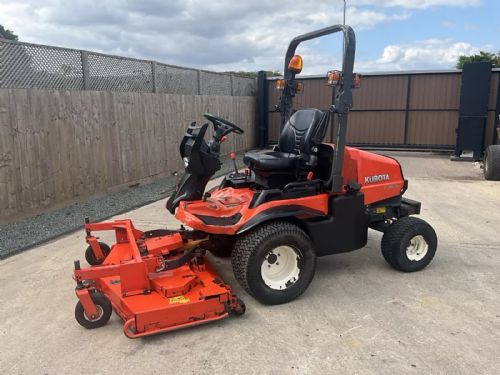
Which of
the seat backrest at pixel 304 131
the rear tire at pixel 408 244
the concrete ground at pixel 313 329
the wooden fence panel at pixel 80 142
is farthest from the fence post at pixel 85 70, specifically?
the rear tire at pixel 408 244

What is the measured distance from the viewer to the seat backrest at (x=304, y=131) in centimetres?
414

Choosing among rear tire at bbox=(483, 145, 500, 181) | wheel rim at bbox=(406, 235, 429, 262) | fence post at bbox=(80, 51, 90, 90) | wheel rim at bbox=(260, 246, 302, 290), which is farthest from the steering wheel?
rear tire at bbox=(483, 145, 500, 181)

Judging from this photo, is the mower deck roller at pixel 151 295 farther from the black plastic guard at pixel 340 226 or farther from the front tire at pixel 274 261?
the black plastic guard at pixel 340 226

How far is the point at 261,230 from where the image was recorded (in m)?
3.60

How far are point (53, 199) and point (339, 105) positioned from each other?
473 cm

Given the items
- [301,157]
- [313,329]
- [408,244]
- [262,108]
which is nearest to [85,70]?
[301,157]

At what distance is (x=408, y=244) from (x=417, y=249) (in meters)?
0.20

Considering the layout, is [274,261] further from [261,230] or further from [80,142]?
[80,142]

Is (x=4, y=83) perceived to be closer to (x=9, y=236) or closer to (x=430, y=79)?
(x=9, y=236)

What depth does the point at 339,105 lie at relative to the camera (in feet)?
12.5

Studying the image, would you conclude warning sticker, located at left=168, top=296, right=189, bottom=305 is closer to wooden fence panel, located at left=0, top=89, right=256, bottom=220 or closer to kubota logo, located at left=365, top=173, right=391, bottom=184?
kubota logo, located at left=365, top=173, right=391, bottom=184

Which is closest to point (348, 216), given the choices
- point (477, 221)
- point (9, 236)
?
point (477, 221)

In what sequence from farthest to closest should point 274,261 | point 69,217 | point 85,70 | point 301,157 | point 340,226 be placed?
point 85,70, point 69,217, point 301,157, point 340,226, point 274,261

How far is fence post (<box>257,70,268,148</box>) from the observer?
15.1 m
